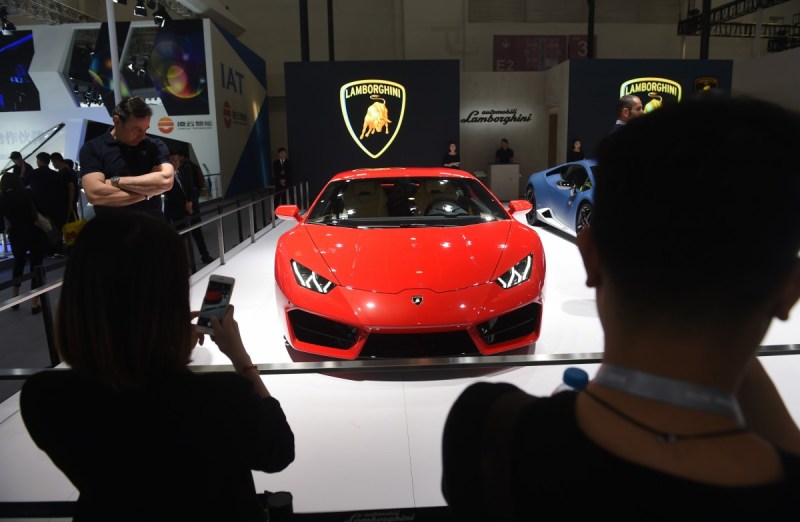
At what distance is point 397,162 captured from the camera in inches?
511

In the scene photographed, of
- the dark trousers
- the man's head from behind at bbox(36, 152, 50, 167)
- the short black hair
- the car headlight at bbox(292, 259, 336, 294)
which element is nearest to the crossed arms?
the short black hair

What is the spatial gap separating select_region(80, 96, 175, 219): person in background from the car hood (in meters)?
1.02

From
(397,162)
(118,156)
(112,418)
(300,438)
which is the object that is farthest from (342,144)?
(112,418)

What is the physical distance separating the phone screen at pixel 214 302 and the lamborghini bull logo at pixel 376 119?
11.8 meters

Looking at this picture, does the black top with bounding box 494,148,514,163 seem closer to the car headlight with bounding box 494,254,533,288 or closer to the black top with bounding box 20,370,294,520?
the car headlight with bounding box 494,254,533,288

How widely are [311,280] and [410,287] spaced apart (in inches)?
22.6

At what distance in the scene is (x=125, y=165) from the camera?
3.24 metres

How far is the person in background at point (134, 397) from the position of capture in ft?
3.04

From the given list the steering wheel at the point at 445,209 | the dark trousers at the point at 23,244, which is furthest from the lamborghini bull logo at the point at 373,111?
the steering wheel at the point at 445,209

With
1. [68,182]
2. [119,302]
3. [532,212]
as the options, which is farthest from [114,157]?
[532,212]

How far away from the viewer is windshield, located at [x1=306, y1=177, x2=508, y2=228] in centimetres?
400

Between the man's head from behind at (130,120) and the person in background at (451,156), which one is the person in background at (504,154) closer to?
the person in background at (451,156)

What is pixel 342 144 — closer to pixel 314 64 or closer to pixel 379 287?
pixel 314 64

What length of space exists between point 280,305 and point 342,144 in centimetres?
1003
